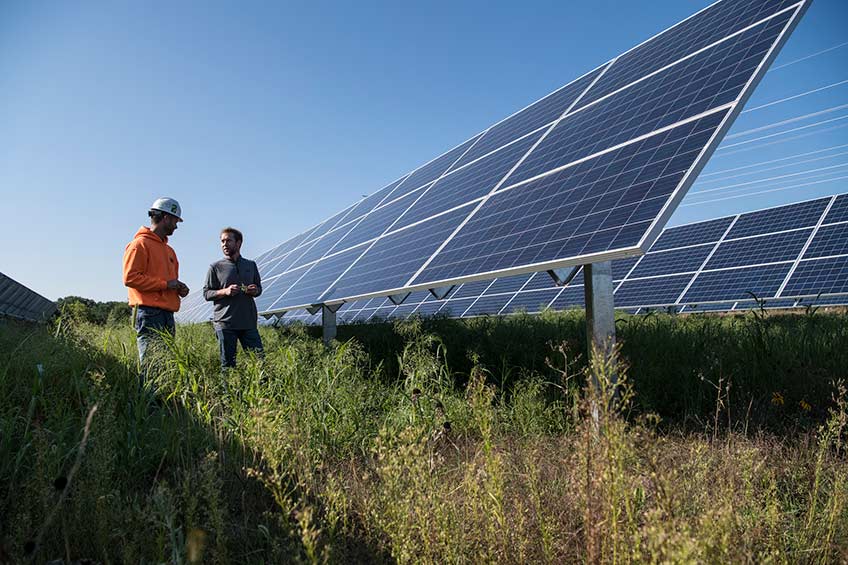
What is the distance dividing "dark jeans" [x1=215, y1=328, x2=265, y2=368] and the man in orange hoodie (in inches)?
22.7

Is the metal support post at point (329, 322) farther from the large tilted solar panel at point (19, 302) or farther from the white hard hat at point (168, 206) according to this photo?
the large tilted solar panel at point (19, 302)

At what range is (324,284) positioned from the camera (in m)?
9.78

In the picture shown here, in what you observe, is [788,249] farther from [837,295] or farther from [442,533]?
[442,533]

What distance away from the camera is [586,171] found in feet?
18.2

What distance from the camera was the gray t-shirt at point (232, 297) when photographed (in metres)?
6.32

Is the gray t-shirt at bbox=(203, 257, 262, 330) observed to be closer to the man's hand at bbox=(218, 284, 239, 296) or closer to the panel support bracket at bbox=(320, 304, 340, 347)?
the man's hand at bbox=(218, 284, 239, 296)

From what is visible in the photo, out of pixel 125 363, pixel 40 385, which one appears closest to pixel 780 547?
pixel 40 385

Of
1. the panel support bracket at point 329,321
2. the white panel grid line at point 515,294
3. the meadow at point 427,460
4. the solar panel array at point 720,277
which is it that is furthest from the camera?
the white panel grid line at point 515,294

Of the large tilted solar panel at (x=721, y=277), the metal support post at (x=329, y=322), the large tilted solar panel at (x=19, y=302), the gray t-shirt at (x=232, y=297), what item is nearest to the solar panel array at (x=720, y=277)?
the large tilted solar panel at (x=721, y=277)

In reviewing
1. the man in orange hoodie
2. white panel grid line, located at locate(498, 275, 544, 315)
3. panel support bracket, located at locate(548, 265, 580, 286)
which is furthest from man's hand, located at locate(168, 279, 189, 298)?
white panel grid line, located at locate(498, 275, 544, 315)

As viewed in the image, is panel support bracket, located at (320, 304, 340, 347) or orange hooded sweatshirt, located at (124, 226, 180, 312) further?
panel support bracket, located at (320, 304, 340, 347)

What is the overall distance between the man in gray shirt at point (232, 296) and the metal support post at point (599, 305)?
13.2 feet

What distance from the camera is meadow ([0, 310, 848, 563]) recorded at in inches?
76.6

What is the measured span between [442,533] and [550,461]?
186 cm
